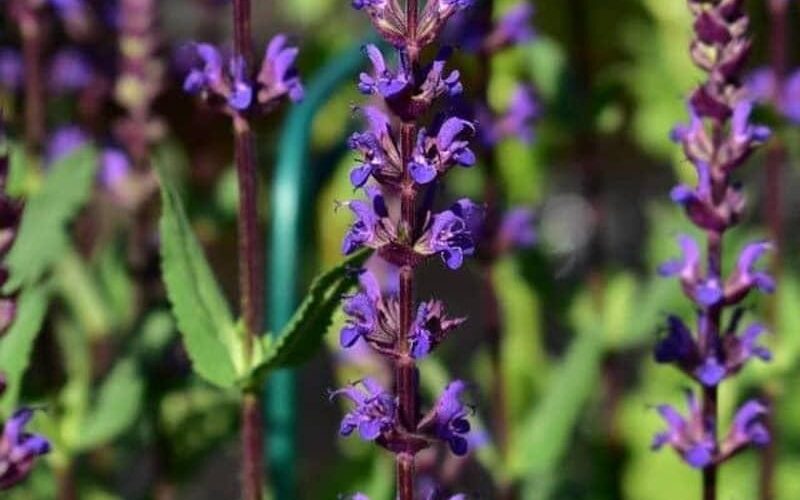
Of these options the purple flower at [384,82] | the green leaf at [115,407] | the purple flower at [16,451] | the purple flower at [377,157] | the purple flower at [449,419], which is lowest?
the green leaf at [115,407]

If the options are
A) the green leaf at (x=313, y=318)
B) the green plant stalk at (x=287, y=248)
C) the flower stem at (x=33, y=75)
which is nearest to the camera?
the green leaf at (x=313, y=318)

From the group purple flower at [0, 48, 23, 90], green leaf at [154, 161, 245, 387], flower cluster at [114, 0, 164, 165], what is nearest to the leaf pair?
green leaf at [154, 161, 245, 387]

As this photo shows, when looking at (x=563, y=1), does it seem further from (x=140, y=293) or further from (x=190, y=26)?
(x=190, y=26)

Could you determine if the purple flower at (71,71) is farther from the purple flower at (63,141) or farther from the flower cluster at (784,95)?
the flower cluster at (784,95)

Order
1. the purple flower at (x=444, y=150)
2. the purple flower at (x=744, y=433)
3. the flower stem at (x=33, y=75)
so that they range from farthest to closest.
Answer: the flower stem at (x=33, y=75) → the purple flower at (x=744, y=433) → the purple flower at (x=444, y=150)

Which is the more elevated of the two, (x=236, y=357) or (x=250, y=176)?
(x=250, y=176)

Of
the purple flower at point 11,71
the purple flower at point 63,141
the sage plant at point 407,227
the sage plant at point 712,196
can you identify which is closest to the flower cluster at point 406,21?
the sage plant at point 407,227

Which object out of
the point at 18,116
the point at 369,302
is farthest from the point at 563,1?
the point at 369,302

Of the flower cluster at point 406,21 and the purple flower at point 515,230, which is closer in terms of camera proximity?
the flower cluster at point 406,21
